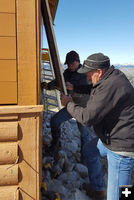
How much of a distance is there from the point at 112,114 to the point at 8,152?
45.9 inches

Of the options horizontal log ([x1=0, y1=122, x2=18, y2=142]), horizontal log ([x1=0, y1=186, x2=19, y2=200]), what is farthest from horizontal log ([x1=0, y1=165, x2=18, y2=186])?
horizontal log ([x1=0, y1=122, x2=18, y2=142])

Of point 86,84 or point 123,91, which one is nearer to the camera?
point 123,91

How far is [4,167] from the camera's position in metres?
2.02

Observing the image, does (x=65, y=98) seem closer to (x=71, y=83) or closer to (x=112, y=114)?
(x=112, y=114)

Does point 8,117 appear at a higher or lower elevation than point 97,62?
lower

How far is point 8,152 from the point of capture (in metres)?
1.98

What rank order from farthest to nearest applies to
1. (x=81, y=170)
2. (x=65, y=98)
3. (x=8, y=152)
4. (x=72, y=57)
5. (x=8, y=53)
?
(x=81, y=170)
(x=72, y=57)
(x=65, y=98)
(x=8, y=152)
(x=8, y=53)

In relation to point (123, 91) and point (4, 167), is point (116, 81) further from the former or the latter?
point (4, 167)

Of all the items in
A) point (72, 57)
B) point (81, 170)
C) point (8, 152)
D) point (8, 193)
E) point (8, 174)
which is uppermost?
point (72, 57)

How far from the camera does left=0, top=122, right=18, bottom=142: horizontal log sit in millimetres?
1938

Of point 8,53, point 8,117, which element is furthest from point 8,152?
point 8,53

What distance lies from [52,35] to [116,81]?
895 millimetres

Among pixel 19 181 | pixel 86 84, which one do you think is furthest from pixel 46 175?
pixel 86 84

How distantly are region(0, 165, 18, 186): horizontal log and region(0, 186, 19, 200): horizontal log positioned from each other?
6 centimetres
